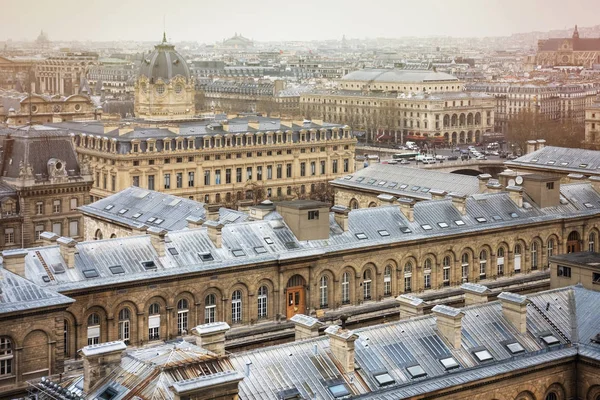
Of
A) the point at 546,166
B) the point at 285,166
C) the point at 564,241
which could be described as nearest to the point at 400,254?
the point at 564,241

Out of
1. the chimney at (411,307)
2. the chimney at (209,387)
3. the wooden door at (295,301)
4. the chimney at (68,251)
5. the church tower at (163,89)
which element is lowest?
the wooden door at (295,301)

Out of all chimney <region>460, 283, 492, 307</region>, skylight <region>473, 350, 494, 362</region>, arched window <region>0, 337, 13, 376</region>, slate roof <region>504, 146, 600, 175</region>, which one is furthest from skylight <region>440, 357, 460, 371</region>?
slate roof <region>504, 146, 600, 175</region>

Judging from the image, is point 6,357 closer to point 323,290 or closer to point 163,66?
point 323,290

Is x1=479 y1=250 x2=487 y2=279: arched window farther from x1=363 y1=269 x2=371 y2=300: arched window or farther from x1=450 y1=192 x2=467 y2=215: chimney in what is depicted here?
x1=363 y1=269 x2=371 y2=300: arched window

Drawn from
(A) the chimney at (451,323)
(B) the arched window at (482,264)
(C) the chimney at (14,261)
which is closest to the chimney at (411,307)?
(A) the chimney at (451,323)

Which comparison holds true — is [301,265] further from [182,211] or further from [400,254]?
[182,211]

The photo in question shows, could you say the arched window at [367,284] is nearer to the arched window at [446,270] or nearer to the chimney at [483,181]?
the arched window at [446,270]

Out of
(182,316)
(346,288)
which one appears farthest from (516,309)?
(182,316)
